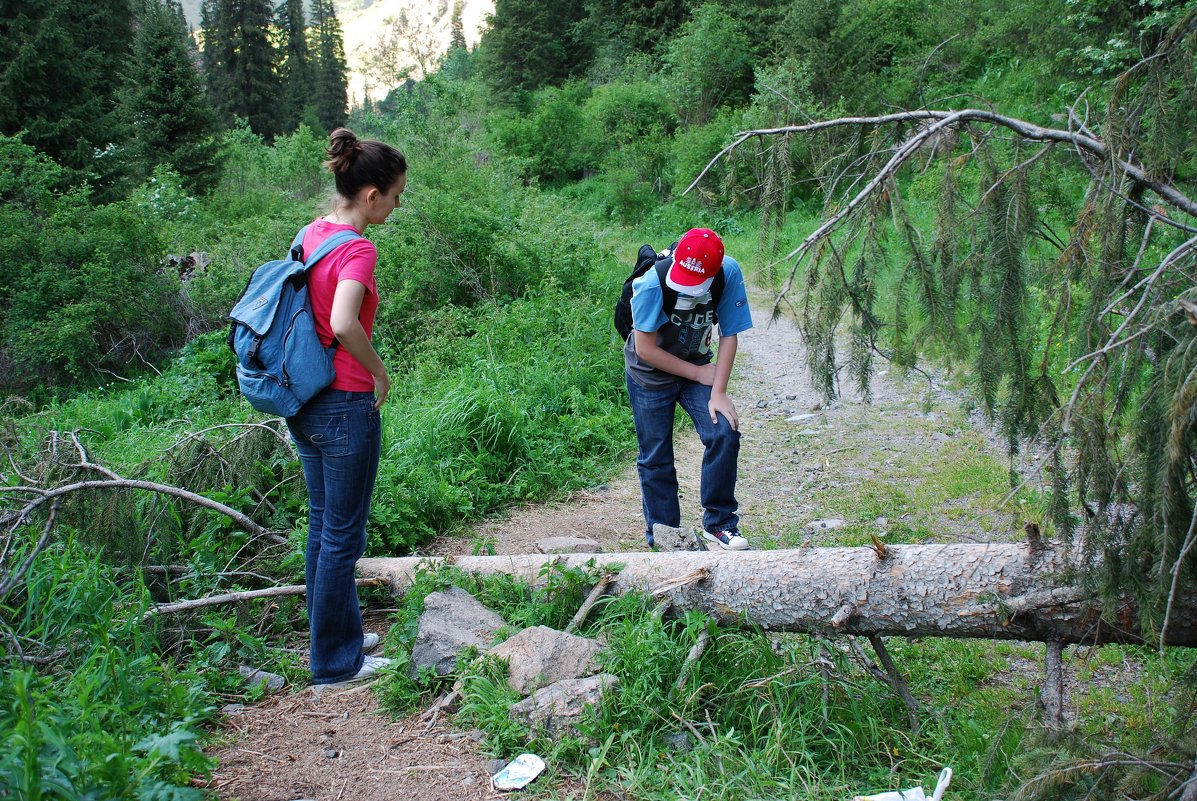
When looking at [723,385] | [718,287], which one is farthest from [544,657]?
[718,287]

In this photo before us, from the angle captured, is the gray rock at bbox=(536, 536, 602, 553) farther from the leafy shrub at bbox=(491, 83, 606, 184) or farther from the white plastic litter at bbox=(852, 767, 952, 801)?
the leafy shrub at bbox=(491, 83, 606, 184)

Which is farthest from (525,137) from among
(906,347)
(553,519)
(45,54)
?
(906,347)

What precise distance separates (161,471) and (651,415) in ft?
8.34

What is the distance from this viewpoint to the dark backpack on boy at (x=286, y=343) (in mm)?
2867

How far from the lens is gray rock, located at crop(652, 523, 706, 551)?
163 inches

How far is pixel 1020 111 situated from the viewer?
18016 mm

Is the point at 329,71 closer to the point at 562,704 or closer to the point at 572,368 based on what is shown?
the point at 572,368

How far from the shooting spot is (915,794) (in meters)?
2.61

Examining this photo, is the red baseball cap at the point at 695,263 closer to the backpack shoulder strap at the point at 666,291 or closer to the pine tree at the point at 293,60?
the backpack shoulder strap at the point at 666,291

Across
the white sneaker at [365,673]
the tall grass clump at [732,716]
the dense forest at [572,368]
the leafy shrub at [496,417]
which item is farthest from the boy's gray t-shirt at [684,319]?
the white sneaker at [365,673]

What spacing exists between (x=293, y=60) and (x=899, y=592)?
53.4m

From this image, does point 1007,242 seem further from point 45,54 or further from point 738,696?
point 45,54

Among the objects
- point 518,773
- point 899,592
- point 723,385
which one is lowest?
point 518,773

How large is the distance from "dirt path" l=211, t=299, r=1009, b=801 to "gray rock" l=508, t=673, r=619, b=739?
200 mm
